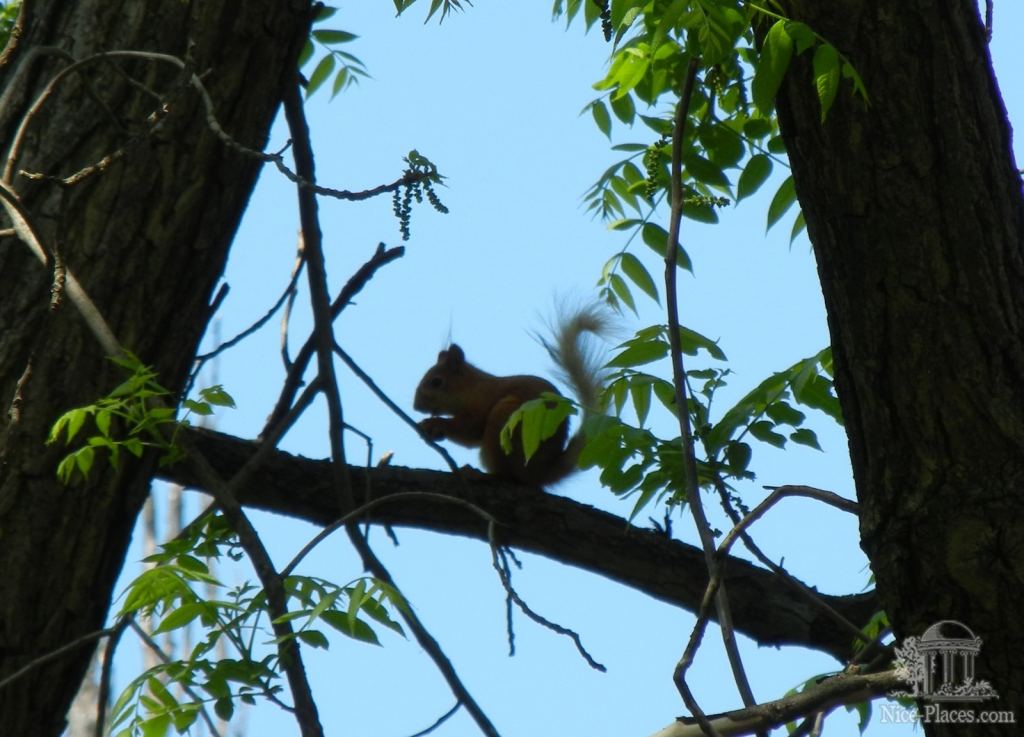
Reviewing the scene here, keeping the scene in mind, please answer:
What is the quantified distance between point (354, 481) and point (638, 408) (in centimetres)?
110

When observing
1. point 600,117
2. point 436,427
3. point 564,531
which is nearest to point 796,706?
point 564,531

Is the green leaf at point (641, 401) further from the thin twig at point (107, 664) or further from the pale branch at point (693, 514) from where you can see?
the thin twig at point (107, 664)

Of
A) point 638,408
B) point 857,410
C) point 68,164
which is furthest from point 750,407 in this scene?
point 68,164

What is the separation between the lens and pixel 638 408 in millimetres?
3297

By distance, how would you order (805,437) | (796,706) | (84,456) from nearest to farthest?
(796,706), (84,456), (805,437)

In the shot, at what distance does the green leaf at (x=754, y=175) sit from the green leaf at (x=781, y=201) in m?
0.05

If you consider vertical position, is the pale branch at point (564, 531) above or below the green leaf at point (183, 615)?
above

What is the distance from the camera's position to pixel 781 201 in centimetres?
326

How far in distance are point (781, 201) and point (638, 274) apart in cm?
54

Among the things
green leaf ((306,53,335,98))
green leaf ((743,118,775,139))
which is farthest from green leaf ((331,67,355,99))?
green leaf ((743,118,775,139))

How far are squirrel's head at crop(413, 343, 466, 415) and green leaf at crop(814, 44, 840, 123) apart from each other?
16.0 ft

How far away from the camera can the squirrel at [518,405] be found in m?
5.98

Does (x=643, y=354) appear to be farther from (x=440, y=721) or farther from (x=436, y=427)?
(x=436, y=427)

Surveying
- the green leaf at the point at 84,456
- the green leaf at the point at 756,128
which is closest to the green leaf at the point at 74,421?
the green leaf at the point at 84,456
